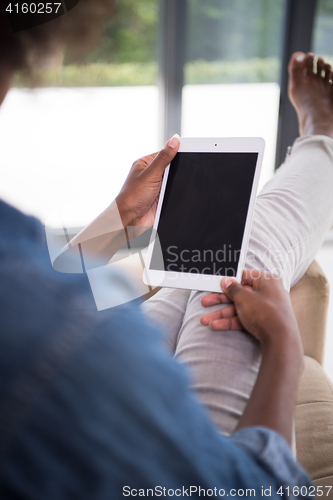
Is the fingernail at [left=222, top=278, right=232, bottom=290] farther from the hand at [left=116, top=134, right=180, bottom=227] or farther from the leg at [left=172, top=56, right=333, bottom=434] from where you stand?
the hand at [left=116, top=134, right=180, bottom=227]

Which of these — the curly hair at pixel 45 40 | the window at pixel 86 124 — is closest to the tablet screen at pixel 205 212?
the window at pixel 86 124

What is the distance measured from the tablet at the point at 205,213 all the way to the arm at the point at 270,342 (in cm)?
6

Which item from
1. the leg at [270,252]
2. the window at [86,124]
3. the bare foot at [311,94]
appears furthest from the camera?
the bare foot at [311,94]

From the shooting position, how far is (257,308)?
0.56 meters

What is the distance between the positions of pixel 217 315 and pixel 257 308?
7cm

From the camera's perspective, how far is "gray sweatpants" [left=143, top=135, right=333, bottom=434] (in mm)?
525

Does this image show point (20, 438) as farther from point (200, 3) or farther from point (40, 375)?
point (200, 3)

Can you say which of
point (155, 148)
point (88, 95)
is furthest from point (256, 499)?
point (155, 148)

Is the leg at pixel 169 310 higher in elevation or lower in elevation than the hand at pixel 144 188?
lower

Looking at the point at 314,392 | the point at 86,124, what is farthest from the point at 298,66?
the point at 314,392

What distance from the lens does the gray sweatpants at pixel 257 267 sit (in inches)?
20.7

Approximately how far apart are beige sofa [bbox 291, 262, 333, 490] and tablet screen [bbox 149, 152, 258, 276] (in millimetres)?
270

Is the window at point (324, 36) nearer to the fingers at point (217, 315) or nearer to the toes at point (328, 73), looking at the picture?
the toes at point (328, 73)

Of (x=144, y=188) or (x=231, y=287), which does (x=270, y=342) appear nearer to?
(x=231, y=287)
